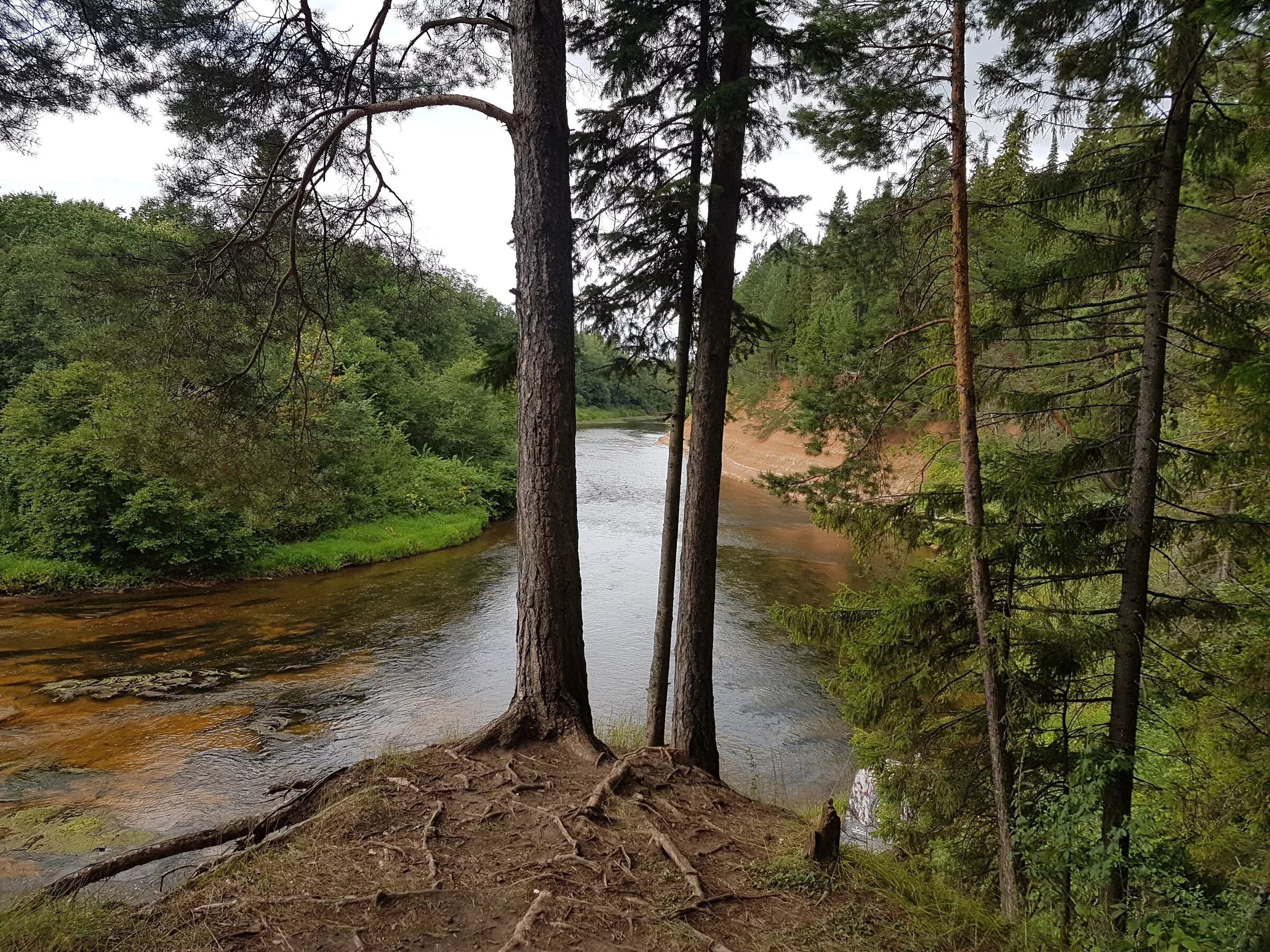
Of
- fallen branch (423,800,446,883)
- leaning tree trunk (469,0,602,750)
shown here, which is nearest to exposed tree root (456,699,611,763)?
leaning tree trunk (469,0,602,750)

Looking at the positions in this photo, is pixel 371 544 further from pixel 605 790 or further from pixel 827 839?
pixel 827 839

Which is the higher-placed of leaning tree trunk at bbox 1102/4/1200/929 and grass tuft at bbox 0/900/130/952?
leaning tree trunk at bbox 1102/4/1200/929

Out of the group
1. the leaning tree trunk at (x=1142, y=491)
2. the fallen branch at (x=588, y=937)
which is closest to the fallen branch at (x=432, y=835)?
the fallen branch at (x=588, y=937)

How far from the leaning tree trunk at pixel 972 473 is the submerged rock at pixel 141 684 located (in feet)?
33.6

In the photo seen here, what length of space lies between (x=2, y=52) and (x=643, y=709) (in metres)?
9.26

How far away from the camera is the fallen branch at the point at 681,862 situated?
3357 millimetres

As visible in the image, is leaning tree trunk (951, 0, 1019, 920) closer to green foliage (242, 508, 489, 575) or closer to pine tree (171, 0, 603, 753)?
pine tree (171, 0, 603, 753)

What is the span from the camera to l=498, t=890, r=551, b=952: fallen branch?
108 inches

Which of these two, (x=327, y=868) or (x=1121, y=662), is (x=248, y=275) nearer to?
(x=327, y=868)

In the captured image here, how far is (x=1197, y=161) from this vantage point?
11.3ft

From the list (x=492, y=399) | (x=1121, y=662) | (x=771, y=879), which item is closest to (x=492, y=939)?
(x=771, y=879)

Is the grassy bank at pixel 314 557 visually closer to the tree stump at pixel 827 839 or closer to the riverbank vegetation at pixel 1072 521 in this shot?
the riverbank vegetation at pixel 1072 521

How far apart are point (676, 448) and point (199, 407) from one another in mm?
4078

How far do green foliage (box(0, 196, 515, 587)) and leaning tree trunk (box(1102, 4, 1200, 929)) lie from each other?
4.82 m
